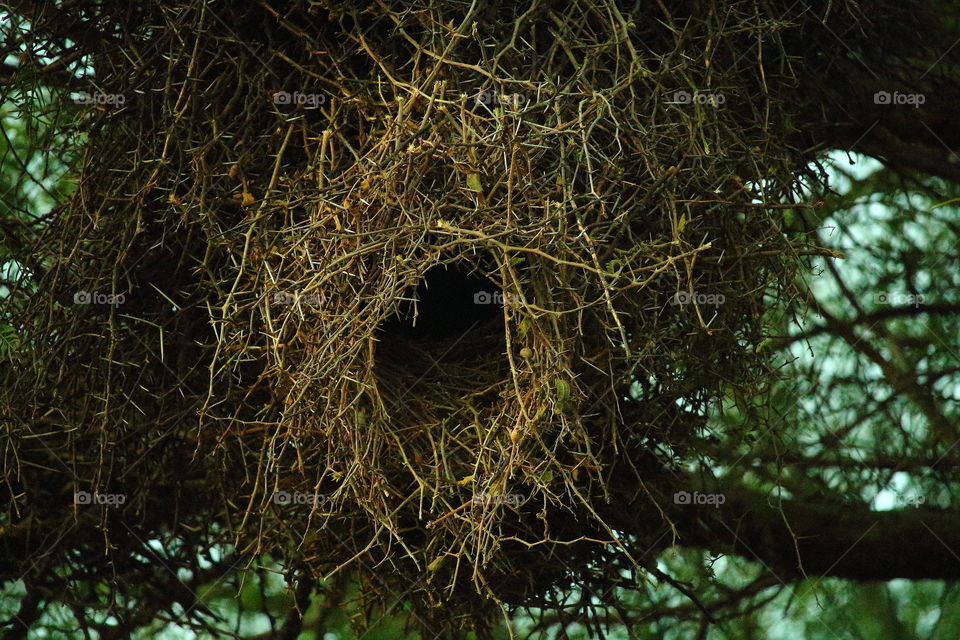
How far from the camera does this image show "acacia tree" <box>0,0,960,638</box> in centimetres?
149

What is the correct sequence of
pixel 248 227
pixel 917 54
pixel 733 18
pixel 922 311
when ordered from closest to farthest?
pixel 248 227 → pixel 733 18 → pixel 917 54 → pixel 922 311

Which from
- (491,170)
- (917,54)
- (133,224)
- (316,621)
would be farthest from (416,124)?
(316,621)

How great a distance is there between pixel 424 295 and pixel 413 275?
50 centimetres

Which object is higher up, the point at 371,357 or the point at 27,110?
the point at 27,110

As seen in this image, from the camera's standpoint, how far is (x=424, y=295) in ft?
6.36

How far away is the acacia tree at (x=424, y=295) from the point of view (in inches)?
58.7

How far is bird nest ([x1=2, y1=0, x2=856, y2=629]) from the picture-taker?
1.48 m

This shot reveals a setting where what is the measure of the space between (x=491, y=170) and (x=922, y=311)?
3.61 ft

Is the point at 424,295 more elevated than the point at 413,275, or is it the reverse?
the point at 424,295

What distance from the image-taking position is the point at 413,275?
1.44 meters

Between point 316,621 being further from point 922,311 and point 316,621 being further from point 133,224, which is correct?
point 922,311

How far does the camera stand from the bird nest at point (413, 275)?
4.86 ft

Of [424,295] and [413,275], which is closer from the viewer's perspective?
[413,275]

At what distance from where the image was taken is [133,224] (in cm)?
171
